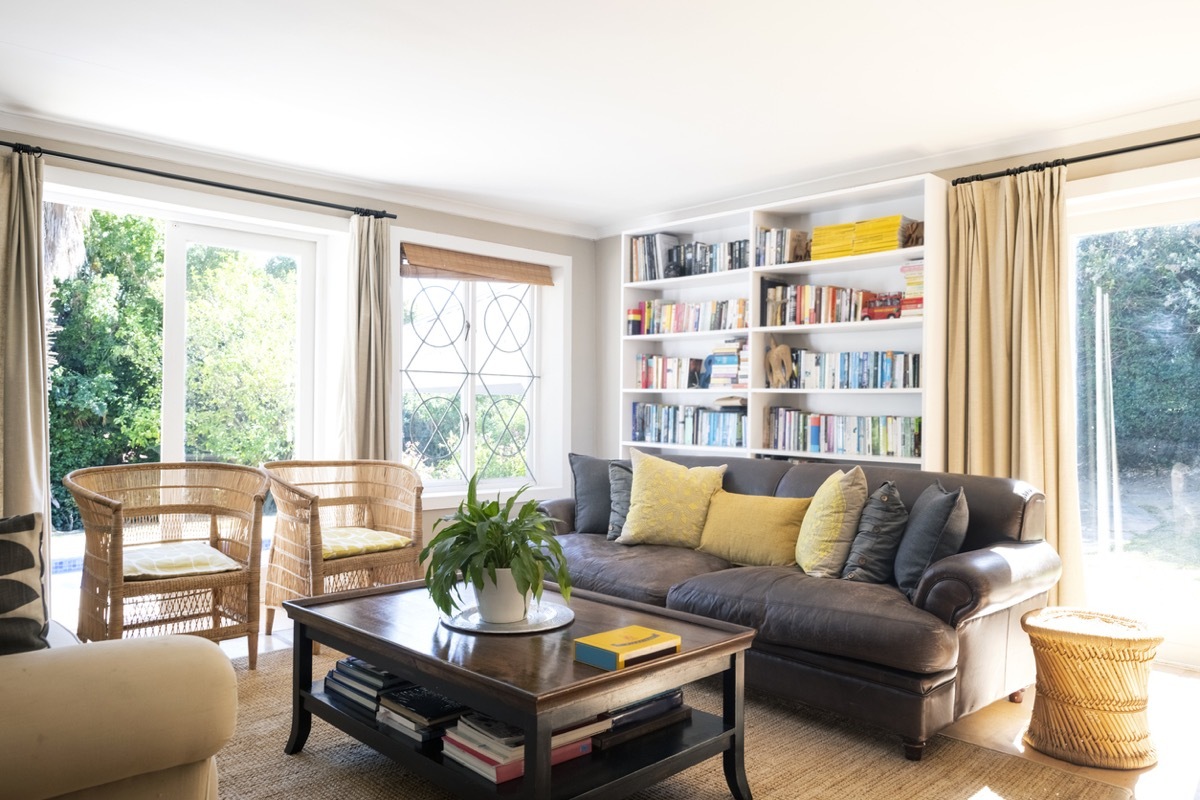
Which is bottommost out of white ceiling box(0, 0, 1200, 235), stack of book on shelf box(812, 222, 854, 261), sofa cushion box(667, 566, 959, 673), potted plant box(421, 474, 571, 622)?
sofa cushion box(667, 566, 959, 673)

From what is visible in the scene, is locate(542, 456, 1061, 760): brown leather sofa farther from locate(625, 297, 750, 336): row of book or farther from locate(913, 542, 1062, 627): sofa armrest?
locate(625, 297, 750, 336): row of book

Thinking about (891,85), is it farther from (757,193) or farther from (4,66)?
(4,66)

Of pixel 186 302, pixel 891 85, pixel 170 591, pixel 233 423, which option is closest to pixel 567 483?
pixel 233 423

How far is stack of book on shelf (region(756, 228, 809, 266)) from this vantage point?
15.7 ft

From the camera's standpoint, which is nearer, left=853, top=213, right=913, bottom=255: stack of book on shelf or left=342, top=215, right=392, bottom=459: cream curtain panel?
left=853, top=213, right=913, bottom=255: stack of book on shelf

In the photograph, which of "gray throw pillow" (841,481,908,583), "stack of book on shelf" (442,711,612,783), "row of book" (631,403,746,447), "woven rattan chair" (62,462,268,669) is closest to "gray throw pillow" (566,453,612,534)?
"row of book" (631,403,746,447)

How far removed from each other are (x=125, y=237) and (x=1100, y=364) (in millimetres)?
5630

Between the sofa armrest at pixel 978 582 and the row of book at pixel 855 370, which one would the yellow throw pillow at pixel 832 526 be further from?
the row of book at pixel 855 370

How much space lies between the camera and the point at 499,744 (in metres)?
→ 2.08

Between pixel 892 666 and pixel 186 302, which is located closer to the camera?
pixel 892 666

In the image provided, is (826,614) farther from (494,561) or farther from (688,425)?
(688,425)

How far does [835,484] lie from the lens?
11.2 ft

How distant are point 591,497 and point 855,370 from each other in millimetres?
1544

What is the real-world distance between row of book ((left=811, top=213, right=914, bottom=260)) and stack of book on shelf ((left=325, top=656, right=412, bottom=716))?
316cm
